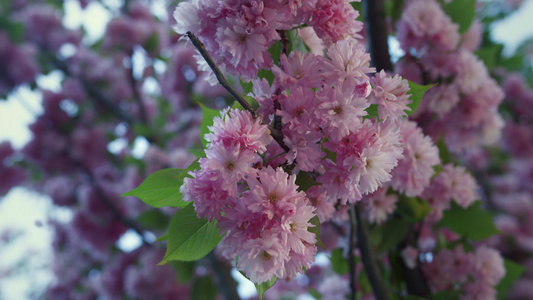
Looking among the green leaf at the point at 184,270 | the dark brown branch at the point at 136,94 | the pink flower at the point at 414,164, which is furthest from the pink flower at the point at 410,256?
the dark brown branch at the point at 136,94

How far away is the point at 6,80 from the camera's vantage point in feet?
5.46

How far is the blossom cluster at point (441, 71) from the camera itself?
0.73 m

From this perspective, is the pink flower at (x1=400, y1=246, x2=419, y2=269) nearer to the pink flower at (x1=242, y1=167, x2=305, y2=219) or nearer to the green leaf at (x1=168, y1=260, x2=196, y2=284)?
the pink flower at (x1=242, y1=167, x2=305, y2=219)

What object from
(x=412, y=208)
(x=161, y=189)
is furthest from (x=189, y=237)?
(x=412, y=208)

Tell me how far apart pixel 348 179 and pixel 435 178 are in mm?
376

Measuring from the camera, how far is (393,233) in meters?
0.69

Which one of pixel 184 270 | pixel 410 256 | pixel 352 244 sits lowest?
pixel 184 270

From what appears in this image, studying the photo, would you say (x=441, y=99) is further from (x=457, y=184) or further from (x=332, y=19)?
(x=332, y=19)

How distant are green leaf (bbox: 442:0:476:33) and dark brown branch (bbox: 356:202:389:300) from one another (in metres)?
0.51

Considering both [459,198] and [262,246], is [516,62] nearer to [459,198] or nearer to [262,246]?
[459,198]

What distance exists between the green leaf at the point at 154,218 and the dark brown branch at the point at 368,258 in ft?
2.87

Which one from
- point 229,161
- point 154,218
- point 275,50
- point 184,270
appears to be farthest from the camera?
point 154,218

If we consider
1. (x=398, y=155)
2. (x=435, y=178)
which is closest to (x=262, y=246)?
(x=398, y=155)

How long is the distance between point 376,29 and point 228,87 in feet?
1.68
